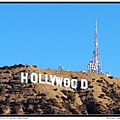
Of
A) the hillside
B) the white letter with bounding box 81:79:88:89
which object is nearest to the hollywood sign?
Answer: the white letter with bounding box 81:79:88:89

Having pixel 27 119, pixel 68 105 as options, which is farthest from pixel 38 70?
pixel 27 119

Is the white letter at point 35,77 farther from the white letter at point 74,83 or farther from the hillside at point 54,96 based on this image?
the white letter at point 74,83

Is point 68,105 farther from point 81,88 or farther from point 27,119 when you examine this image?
point 27,119

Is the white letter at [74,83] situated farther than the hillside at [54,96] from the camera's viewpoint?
Yes

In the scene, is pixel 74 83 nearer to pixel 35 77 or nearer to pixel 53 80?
pixel 53 80

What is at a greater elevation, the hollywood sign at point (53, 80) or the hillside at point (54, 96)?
the hollywood sign at point (53, 80)

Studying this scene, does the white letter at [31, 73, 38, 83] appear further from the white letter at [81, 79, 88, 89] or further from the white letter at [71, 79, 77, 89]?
the white letter at [81, 79, 88, 89]

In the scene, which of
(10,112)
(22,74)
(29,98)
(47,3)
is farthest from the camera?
(22,74)

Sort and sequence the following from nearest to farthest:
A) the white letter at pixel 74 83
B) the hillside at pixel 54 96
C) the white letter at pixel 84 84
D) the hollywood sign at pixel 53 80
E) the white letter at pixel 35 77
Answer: the hillside at pixel 54 96, the white letter at pixel 35 77, the hollywood sign at pixel 53 80, the white letter at pixel 74 83, the white letter at pixel 84 84

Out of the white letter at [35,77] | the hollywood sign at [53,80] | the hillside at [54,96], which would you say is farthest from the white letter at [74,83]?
the white letter at [35,77]
